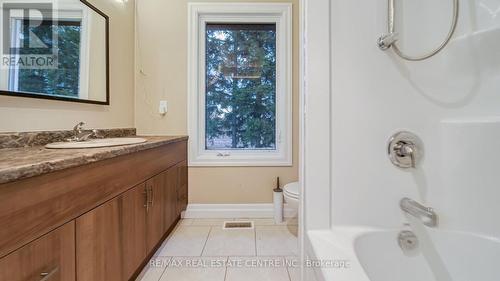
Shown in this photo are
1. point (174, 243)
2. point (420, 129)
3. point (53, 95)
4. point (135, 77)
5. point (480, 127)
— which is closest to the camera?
point (480, 127)

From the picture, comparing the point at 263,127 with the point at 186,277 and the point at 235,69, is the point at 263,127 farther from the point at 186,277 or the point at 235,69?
the point at 186,277

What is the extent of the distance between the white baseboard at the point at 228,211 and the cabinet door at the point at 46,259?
1551mm

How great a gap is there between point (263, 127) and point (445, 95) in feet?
5.31

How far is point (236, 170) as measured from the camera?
8.02 feet

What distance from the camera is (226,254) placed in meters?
1.76

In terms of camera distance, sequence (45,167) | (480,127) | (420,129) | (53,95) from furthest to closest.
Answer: (53,95), (420,129), (480,127), (45,167)

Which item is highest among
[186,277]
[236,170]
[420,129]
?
[420,129]

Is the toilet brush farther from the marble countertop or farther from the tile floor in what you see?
the marble countertop


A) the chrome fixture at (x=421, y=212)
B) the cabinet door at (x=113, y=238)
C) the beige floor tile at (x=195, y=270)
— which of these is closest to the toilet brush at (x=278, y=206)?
the beige floor tile at (x=195, y=270)

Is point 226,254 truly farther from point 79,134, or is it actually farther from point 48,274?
point 79,134

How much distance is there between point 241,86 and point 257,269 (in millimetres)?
1656

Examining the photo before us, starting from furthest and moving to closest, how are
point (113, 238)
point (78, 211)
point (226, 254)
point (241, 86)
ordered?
point (241, 86) < point (226, 254) < point (113, 238) < point (78, 211)

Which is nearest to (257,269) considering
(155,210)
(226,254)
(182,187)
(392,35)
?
(226,254)

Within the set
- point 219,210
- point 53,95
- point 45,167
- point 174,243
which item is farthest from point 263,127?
point 45,167
